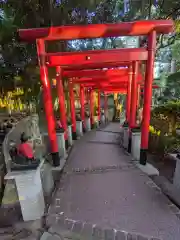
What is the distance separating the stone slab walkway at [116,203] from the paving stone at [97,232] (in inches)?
3.0

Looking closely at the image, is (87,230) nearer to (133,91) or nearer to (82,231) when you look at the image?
(82,231)

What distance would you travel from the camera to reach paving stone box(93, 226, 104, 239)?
3049 millimetres

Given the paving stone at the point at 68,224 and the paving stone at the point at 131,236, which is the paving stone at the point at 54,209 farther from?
the paving stone at the point at 131,236

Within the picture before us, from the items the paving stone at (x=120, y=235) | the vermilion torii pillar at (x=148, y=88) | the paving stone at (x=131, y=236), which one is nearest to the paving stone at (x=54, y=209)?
the paving stone at (x=120, y=235)

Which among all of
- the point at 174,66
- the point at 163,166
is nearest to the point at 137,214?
the point at 163,166

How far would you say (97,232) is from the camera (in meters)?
3.13

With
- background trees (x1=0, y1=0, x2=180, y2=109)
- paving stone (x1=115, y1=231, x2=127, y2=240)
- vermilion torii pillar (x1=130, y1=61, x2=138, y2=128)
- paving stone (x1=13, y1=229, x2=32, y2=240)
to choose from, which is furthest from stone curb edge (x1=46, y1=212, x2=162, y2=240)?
background trees (x1=0, y1=0, x2=180, y2=109)

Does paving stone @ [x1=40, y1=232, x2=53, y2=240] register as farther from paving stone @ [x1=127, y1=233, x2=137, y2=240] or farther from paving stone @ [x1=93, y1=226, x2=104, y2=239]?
paving stone @ [x1=127, y1=233, x2=137, y2=240]

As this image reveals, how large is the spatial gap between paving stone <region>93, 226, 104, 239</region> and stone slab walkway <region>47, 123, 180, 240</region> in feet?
0.25

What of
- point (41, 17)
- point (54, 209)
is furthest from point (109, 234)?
point (41, 17)

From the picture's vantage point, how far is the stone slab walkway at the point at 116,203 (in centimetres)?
320

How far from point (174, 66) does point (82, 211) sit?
911 inches

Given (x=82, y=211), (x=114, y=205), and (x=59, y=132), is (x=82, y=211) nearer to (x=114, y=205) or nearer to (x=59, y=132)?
(x=114, y=205)

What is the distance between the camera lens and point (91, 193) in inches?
172
